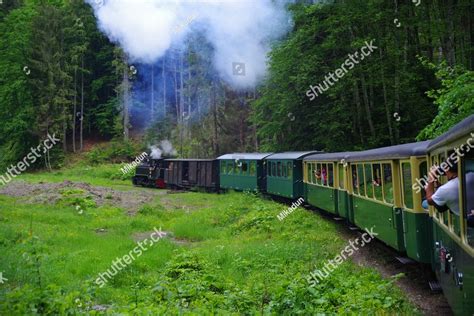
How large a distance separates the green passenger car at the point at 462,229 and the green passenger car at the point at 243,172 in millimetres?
18311

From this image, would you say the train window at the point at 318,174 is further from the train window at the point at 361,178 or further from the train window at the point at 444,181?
the train window at the point at 444,181

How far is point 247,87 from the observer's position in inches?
1451

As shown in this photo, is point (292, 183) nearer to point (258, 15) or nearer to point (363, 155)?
point (363, 155)

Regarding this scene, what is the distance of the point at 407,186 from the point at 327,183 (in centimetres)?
745

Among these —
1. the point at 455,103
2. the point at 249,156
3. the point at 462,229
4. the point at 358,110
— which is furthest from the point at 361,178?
the point at 249,156

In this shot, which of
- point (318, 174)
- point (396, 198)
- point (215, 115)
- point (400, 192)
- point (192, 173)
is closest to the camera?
point (400, 192)

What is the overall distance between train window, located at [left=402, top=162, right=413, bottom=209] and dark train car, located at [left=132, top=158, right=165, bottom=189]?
26.7 meters

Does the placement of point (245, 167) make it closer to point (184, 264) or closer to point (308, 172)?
point (308, 172)

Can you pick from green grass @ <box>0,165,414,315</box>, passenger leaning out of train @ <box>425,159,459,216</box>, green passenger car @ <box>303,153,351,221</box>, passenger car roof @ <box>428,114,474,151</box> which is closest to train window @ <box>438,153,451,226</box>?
passenger leaning out of train @ <box>425,159,459,216</box>

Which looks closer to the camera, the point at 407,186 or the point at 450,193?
the point at 450,193

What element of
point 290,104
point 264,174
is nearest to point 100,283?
point 264,174

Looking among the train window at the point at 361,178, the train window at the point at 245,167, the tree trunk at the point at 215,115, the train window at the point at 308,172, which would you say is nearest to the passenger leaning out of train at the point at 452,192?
the train window at the point at 361,178

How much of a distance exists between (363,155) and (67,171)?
3507 centimetres

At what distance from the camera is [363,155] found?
11500mm
